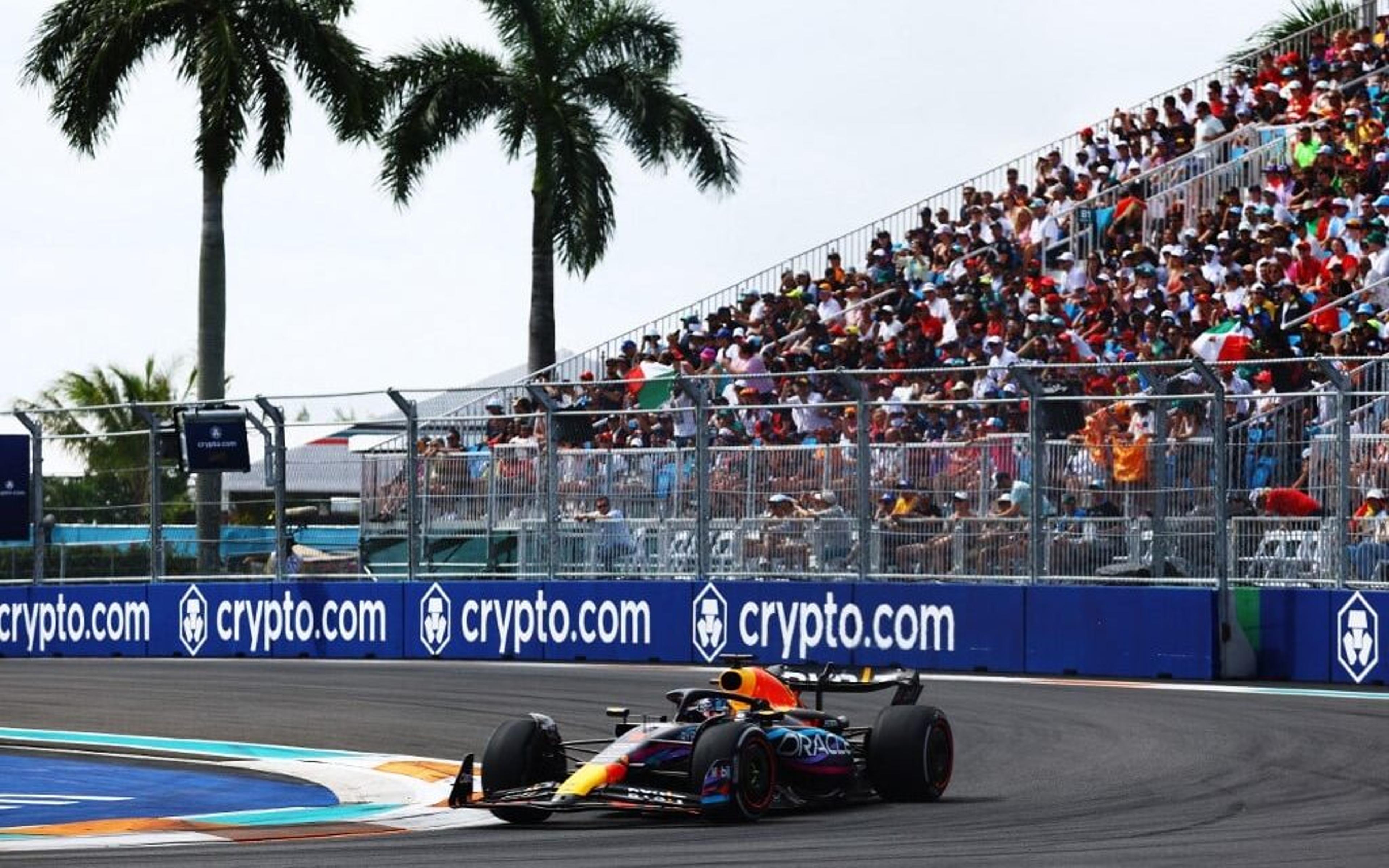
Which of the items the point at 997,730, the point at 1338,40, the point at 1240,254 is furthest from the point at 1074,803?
the point at 1338,40

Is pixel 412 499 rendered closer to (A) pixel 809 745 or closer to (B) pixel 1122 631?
(B) pixel 1122 631

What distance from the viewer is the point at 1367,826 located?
10.3 metres

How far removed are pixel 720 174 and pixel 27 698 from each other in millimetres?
20795

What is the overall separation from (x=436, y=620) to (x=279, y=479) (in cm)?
225

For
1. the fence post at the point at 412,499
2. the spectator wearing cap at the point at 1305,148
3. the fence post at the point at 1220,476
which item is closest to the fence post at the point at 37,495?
the fence post at the point at 412,499

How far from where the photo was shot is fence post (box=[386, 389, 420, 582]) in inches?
939

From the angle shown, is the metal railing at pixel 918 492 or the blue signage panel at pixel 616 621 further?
the blue signage panel at pixel 616 621

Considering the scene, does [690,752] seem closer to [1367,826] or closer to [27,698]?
[1367,826]

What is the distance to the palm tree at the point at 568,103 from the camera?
3728 centimetres

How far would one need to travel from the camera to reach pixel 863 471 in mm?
20938

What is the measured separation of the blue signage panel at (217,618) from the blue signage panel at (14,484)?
6.72ft

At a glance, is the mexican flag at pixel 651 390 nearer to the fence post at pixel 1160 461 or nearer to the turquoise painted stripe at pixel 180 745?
the fence post at pixel 1160 461

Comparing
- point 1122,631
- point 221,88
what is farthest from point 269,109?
point 1122,631

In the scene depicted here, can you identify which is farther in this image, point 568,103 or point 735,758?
point 568,103
